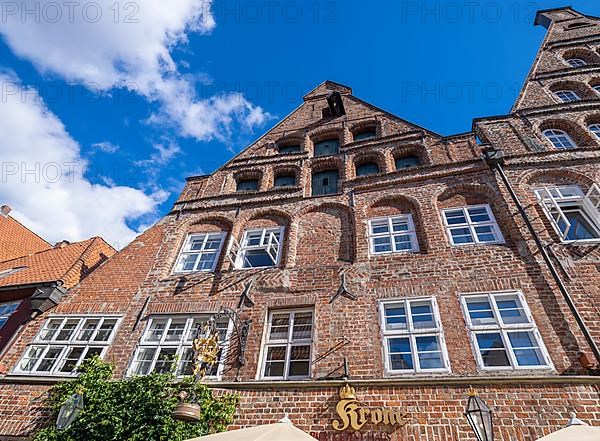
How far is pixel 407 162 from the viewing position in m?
12.1

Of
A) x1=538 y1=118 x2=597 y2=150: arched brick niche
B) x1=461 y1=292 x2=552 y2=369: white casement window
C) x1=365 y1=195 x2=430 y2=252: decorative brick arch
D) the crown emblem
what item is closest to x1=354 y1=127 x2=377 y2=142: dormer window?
x1=365 y1=195 x2=430 y2=252: decorative brick arch

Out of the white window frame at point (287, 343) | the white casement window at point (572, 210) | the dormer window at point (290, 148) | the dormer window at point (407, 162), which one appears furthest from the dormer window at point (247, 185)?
the white casement window at point (572, 210)

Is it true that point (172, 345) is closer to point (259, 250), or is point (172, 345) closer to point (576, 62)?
point (259, 250)

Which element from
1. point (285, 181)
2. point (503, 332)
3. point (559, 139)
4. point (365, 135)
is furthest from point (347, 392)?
point (559, 139)

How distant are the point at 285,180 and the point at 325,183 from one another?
164 centimetres

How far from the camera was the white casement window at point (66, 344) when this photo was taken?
8.30 metres

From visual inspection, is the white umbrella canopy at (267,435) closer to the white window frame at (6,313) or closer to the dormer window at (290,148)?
the white window frame at (6,313)

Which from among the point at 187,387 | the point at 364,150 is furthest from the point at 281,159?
the point at 187,387

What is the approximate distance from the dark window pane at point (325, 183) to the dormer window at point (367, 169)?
823 mm

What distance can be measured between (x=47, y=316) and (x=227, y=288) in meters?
5.24

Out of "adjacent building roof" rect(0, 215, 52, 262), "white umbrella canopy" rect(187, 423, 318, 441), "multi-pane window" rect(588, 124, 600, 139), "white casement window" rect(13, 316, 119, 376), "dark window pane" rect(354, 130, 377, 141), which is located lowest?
"white umbrella canopy" rect(187, 423, 318, 441)

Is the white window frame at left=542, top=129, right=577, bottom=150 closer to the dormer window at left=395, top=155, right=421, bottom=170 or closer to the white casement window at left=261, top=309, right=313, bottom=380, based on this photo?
the dormer window at left=395, top=155, right=421, bottom=170

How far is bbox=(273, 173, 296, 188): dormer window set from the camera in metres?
12.8

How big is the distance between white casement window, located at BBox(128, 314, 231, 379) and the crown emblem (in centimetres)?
281
